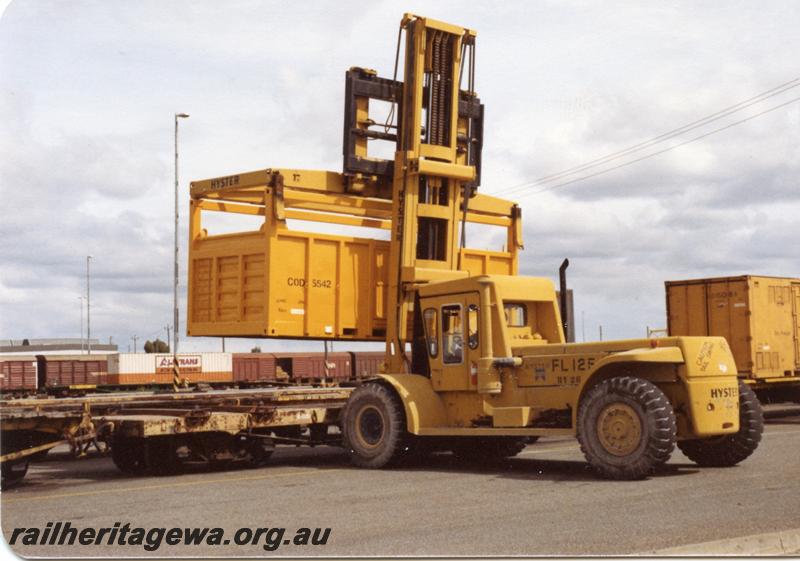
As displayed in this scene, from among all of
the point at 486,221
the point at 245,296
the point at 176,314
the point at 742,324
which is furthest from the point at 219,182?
the point at 742,324

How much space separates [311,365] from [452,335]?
4575 centimetres

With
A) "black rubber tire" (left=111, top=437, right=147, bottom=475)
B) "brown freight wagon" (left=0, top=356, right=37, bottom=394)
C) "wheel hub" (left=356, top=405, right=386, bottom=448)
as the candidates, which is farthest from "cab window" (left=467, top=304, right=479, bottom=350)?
"brown freight wagon" (left=0, top=356, right=37, bottom=394)

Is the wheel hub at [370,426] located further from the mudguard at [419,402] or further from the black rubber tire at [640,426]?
the black rubber tire at [640,426]

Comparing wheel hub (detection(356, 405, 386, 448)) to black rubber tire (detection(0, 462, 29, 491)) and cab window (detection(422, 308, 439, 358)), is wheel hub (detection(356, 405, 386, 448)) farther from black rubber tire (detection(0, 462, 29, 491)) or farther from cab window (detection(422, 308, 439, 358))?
black rubber tire (detection(0, 462, 29, 491))

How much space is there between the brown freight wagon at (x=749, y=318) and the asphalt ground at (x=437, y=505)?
325 inches

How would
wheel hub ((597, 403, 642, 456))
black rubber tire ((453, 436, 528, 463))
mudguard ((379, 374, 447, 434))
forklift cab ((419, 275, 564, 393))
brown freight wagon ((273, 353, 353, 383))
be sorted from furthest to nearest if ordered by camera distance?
brown freight wagon ((273, 353, 353, 383))
black rubber tire ((453, 436, 528, 463))
mudguard ((379, 374, 447, 434))
forklift cab ((419, 275, 564, 393))
wheel hub ((597, 403, 642, 456))

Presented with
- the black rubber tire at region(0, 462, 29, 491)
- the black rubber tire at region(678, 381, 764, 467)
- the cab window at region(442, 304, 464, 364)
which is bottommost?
the black rubber tire at region(0, 462, 29, 491)

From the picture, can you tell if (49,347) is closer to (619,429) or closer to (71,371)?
(71,371)

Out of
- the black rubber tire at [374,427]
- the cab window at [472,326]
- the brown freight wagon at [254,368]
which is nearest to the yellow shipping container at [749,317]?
the cab window at [472,326]

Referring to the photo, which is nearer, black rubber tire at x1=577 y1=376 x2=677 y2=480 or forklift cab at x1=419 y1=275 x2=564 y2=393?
black rubber tire at x1=577 y1=376 x2=677 y2=480

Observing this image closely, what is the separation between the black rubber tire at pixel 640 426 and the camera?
38.9 feet

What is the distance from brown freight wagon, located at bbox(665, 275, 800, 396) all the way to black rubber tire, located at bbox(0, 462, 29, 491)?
16.1 metres

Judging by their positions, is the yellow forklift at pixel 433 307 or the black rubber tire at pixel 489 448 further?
the black rubber tire at pixel 489 448

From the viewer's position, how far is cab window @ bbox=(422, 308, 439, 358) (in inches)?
576
